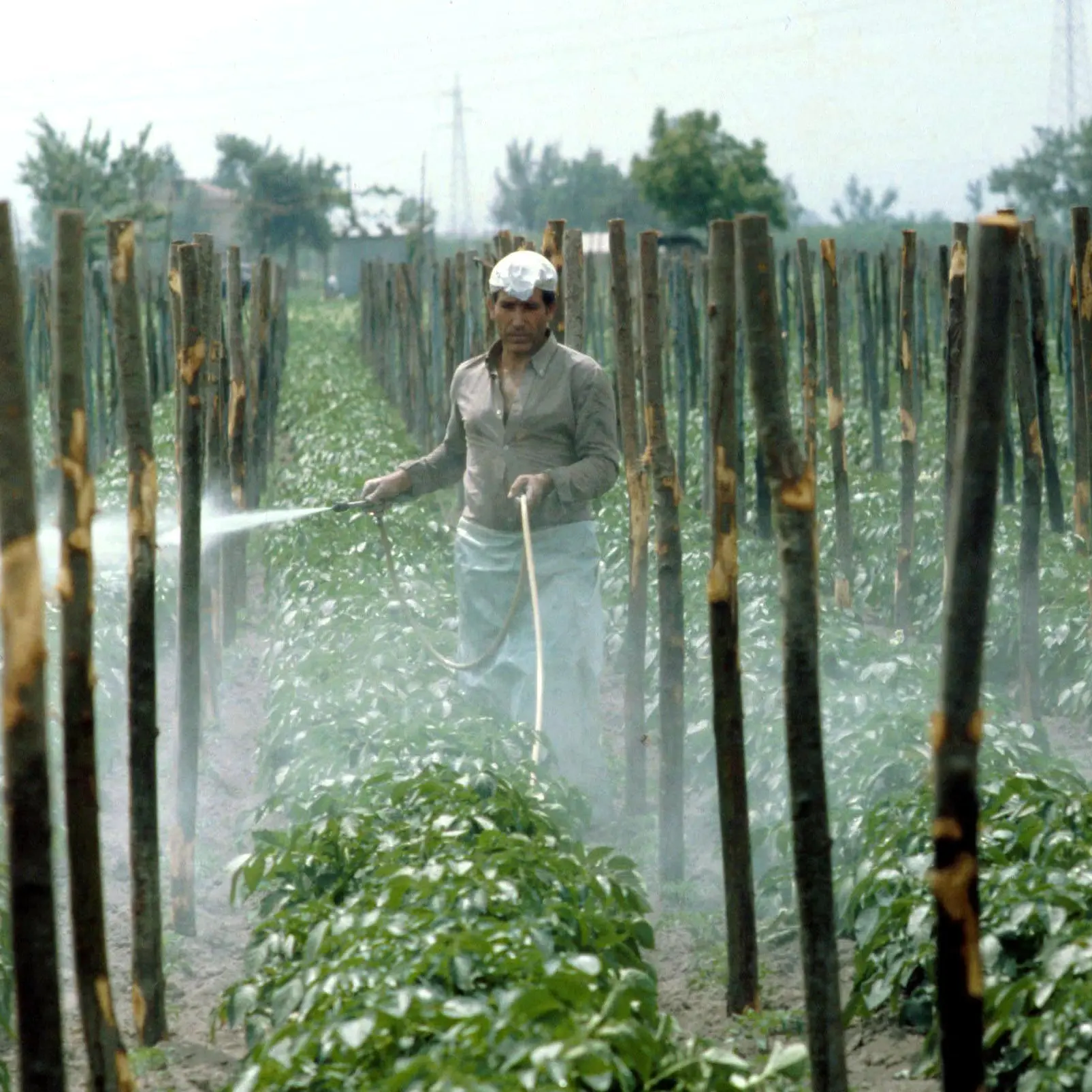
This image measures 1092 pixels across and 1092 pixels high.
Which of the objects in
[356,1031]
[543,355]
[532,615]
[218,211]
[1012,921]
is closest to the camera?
[356,1031]

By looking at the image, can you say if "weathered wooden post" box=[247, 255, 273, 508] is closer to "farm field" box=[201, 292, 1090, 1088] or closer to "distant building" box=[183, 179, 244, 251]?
"farm field" box=[201, 292, 1090, 1088]

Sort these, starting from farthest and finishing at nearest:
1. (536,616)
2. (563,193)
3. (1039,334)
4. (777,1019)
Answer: (563,193), (1039,334), (536,616), (777,1019)

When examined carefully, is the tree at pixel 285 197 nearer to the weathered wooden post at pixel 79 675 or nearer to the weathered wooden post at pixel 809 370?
the weathered wooden post at pixel 809 370

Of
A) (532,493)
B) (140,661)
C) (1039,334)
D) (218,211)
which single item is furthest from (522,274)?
(218,211)

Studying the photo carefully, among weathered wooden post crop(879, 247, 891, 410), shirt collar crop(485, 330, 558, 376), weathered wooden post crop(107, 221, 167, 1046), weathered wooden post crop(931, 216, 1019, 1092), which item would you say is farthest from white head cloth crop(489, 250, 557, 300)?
weathered wooden post crop(879, 247, 891, 410)

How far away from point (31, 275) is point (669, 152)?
1223 inches

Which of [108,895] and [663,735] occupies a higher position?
[663,735]

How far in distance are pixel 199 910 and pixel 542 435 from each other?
2047 mm

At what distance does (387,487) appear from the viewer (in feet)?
20.2

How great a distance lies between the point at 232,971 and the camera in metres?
5.11

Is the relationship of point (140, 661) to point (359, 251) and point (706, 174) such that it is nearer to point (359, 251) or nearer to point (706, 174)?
point (706, 174)

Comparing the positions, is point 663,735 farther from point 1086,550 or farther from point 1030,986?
point 1086,550

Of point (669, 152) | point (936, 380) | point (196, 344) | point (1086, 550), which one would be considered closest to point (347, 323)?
point (669, 152)

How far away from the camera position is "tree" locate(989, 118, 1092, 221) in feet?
179
